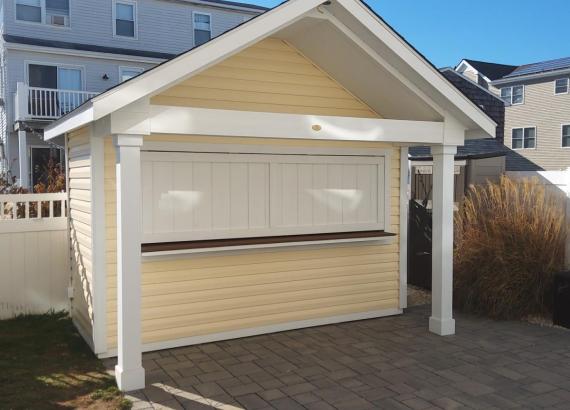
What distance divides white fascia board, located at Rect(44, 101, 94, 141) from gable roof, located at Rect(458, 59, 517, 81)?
22.4m

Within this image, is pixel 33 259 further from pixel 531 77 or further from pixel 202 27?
pixel 531 77

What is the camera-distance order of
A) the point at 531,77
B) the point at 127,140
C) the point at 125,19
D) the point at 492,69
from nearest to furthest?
the point at 127,140
the point at 125,19
the point at 531,77
the point at 492,69

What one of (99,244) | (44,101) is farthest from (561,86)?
(99,244)

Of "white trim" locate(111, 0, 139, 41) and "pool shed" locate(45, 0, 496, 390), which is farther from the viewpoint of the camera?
"white trim" locate(111, 0, 139, 41)

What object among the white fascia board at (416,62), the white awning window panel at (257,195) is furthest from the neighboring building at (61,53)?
the white fascia board at (416,62)

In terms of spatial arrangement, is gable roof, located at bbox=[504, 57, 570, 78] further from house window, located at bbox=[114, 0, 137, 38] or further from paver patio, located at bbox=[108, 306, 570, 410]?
paver patio, located at bbox=[108, 306, 570, 410]

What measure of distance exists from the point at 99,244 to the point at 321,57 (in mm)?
2906

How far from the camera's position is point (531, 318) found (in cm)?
643

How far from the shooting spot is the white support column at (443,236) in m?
5.84

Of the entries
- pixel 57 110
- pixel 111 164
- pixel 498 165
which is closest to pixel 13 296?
pixel 111 164

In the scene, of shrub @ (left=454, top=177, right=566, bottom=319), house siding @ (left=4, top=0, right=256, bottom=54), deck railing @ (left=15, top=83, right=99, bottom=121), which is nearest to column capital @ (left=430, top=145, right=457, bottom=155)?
shrub @ (left=454, top=177, right=566, bottom=319)

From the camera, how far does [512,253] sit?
20.6ft

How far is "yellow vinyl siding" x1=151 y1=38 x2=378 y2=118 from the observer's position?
5.41 metres

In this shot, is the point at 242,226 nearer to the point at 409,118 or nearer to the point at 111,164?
the point at 111,164
